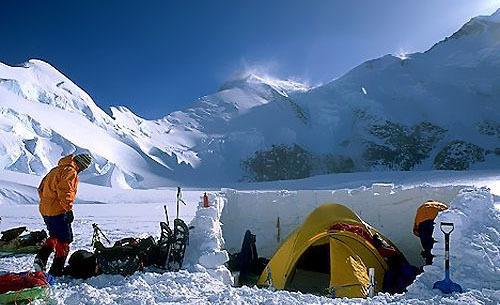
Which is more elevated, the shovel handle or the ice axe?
the shovel handle

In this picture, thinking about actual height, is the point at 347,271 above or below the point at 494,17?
below

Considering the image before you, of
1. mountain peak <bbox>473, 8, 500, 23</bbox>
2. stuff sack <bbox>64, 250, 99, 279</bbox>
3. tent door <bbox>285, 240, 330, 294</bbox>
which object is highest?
mountain peak <bbox>473, 8, 500, 23</bbox>

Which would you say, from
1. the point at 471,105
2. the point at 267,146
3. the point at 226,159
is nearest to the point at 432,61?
the point at 471,105

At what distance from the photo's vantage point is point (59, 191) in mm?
5488

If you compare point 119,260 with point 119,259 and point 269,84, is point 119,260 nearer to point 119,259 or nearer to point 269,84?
point 119,259

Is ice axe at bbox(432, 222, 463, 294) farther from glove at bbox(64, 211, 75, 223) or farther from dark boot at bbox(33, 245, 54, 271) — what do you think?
dark boot at bbox(33, 245, 54, 271)

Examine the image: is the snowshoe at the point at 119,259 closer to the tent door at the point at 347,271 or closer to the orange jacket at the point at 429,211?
the tent door at the point at 347,271

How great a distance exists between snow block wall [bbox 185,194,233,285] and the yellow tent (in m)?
0.87

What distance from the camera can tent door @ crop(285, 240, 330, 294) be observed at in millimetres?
7398

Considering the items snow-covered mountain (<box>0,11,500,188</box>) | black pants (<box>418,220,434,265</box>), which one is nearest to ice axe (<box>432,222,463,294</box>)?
black pants (<box>418,220,434,265</box>)

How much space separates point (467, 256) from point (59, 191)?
14.3ft

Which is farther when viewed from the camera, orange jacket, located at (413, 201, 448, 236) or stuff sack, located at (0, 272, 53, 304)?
A: orange jacket, located at (413, 201, 448, 236)

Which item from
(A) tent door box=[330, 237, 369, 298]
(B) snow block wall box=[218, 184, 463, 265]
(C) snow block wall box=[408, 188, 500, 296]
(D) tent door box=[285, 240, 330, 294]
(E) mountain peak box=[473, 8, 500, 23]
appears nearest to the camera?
(C) snow block wall box=[408, 188, 500, 296]

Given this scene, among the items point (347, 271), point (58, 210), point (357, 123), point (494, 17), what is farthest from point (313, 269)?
point (494, 17)
